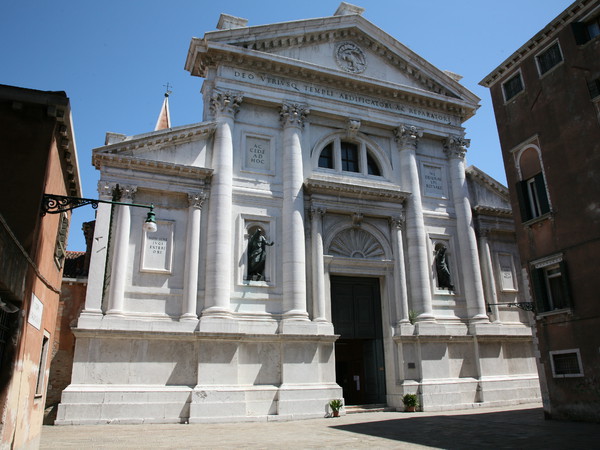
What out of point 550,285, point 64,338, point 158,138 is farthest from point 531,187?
point 64,338

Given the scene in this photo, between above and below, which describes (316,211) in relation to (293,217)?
above

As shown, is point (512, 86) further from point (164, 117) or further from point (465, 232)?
point (164, 117)

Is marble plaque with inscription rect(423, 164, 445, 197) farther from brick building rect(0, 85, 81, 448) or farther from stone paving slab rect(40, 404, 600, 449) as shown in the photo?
brick building rect(0, 85, 81, 448)

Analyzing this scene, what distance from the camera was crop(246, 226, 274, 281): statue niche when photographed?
19.8 m

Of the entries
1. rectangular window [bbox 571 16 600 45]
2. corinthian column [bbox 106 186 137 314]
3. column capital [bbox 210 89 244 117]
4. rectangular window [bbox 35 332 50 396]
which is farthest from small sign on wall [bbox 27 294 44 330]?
rectangular window [bbox 571 16 600 45]

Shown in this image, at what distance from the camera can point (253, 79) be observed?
21.9m

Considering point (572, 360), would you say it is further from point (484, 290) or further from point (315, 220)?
point (315, 220)

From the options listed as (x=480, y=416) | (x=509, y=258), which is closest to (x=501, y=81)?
(x=509, y=258)

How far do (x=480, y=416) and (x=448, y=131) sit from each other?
14.0 m

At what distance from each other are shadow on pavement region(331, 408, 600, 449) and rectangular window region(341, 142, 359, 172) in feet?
37.1

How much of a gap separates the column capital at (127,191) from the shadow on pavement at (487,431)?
10798 millimetres

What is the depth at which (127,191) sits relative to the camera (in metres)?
18.8

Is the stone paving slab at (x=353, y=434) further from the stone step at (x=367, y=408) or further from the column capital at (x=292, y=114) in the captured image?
the column capital at (x=292, y=114)

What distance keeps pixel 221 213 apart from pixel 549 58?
12.6 meters
